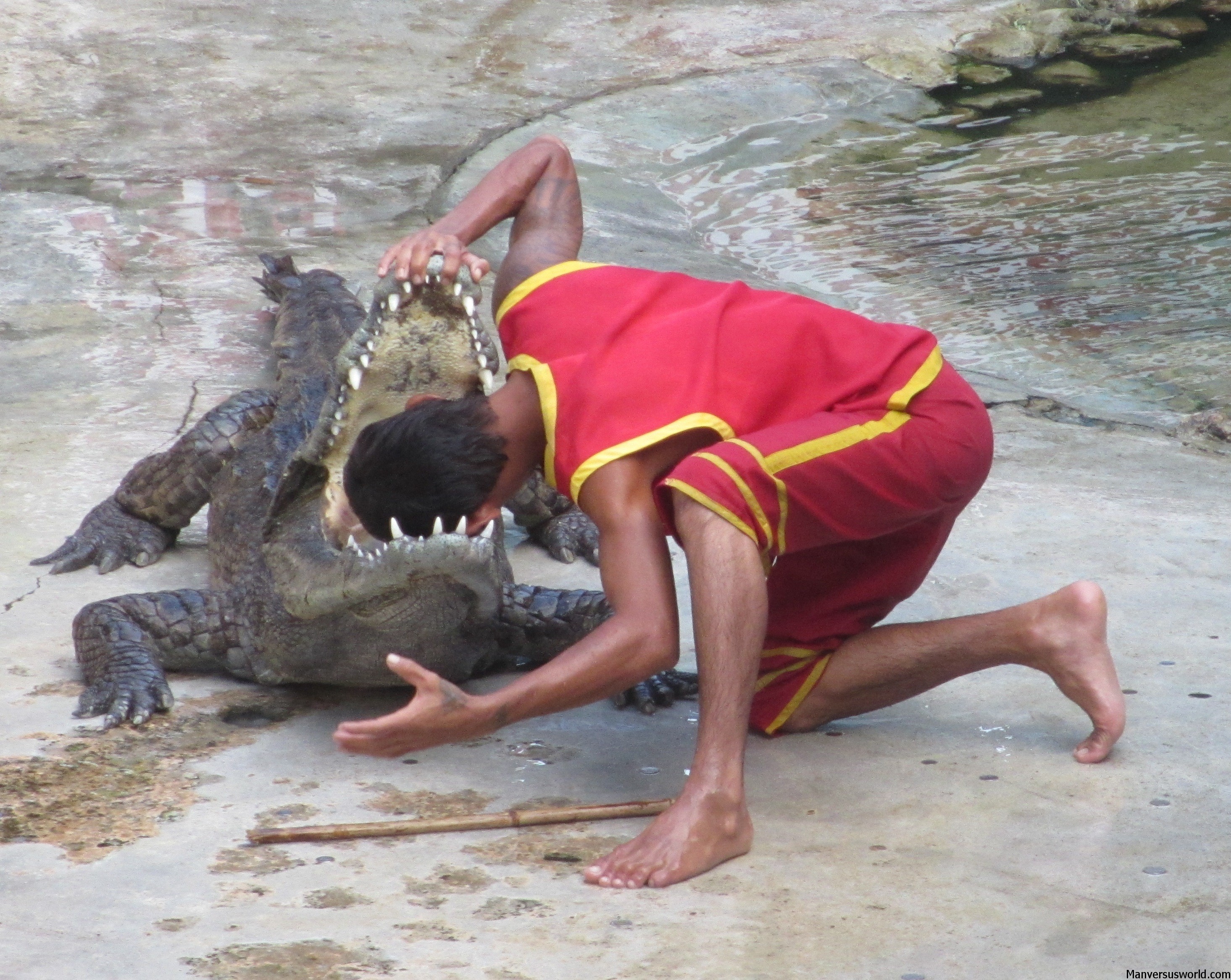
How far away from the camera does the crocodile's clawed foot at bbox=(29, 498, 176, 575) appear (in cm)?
381

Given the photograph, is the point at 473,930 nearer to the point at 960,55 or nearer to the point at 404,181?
the point at 404,181

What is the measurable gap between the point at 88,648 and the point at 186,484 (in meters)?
0.89

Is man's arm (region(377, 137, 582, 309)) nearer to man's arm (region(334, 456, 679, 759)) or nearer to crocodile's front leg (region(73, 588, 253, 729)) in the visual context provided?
man's arm (region(334, 456, 679, 759))

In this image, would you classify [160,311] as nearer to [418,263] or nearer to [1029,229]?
[418,263]

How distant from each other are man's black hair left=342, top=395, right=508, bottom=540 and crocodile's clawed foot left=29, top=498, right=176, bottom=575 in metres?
1.47

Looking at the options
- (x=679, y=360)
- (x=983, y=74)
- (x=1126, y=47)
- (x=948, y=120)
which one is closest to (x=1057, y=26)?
(x=1126, y=47)

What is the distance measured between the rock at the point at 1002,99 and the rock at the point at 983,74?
0.15 metres

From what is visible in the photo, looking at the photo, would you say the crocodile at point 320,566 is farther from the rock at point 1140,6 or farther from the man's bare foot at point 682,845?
the rock at point 1140,6

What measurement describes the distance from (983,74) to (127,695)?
7566 millimetres

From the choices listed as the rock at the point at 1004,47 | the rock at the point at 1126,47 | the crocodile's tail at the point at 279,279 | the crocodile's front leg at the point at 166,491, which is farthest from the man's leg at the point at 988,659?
the rock at the point at 1126,47

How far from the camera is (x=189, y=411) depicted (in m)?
4.66

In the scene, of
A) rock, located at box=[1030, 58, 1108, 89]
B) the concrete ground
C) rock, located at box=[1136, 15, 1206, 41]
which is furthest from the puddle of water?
rock, located at box=[1136, 15, 1206, 41]

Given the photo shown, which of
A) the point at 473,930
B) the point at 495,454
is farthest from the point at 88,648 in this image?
the point at 473,930

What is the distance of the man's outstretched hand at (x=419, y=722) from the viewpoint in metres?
2.23
